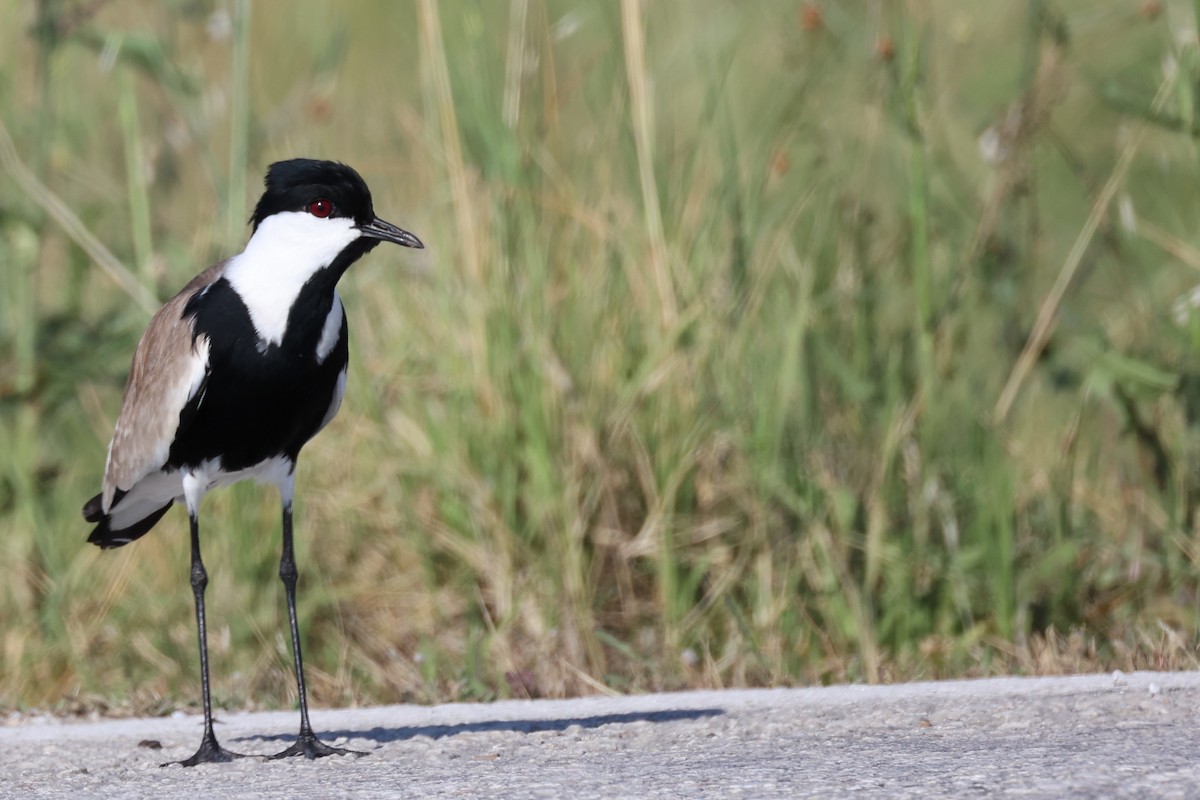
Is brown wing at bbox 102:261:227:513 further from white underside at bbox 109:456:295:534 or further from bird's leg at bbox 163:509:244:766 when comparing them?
bird's leg at bbox 163:509:244:766

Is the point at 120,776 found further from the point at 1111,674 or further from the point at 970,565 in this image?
the point at 970,565

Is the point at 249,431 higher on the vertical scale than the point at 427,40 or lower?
lower

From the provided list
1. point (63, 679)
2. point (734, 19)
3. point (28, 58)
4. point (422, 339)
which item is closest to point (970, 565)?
point (422, 339)

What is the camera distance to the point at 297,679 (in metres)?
4.45

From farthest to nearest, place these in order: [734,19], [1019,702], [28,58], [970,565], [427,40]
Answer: [28,58]
[734,19]
[427,40]
[970,565]
[1019,702]

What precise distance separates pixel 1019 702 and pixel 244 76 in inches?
139

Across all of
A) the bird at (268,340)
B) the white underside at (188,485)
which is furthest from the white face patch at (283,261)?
the white underside at (188,485)

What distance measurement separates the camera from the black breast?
4.50 metres

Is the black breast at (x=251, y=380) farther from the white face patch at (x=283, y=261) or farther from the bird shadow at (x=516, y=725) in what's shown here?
the bird shadow at (x=516, y=725)

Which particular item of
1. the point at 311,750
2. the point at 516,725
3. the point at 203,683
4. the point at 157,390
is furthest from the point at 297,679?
the point at 157,390

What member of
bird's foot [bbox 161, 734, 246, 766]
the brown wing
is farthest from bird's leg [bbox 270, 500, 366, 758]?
the brown wing

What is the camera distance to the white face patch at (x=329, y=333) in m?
4.57

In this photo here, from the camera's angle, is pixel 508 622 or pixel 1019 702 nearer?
pixel 1019 702

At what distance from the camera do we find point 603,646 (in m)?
5.39
